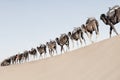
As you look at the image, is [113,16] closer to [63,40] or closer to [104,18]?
[104,18]

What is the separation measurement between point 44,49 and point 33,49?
4360mm

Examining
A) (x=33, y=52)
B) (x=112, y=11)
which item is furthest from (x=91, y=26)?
(x=33, y=52)

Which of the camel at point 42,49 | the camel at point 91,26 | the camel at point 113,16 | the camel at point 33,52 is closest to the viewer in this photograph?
the camel at point 113,16

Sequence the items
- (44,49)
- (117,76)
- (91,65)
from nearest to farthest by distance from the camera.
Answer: (117,76) < (91,65) < (44,49)

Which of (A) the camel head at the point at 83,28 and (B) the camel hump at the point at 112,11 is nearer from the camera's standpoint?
(B) the camel hump at the point at 112,11

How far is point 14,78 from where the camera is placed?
14367 mm

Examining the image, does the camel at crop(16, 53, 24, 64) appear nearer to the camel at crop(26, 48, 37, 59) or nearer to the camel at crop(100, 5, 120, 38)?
the camel at crop(26, 48, 37, 59)

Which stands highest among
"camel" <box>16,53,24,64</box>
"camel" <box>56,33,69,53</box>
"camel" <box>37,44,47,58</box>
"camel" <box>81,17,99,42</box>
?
"camel" <box>16,53,24,64</box>

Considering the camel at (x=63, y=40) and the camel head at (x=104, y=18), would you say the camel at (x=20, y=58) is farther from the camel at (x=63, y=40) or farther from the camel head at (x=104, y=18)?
the camel head at (x=104, y=18)

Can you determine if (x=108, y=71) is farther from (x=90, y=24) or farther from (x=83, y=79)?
(x=90, y=24)

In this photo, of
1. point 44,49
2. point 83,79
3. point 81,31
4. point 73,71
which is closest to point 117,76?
point 83,79

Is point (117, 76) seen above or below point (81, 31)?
below

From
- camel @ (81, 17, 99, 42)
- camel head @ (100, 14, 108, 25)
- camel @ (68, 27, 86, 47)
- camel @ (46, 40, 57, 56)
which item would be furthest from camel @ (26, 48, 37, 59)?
camel head @ (100, 14, 108, 25)

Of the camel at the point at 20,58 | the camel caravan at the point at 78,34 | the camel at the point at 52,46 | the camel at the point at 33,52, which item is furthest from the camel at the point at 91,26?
the camel at the point at 20,58
